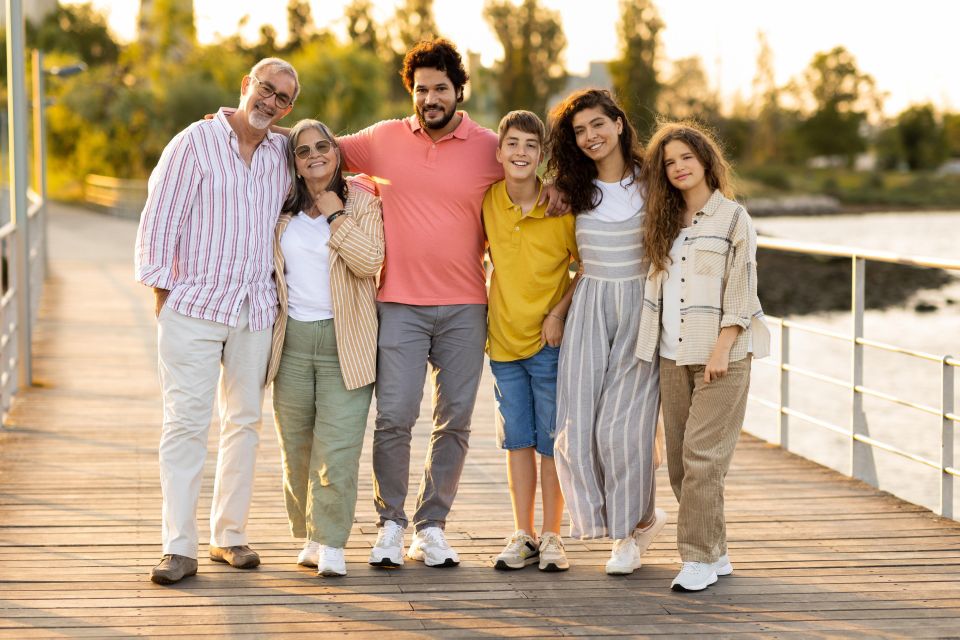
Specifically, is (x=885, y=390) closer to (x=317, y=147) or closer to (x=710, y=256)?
(x=710, y=256)

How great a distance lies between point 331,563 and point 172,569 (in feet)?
1.51

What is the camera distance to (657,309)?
393 centimetres

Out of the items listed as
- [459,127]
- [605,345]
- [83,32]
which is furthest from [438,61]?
[83,32]

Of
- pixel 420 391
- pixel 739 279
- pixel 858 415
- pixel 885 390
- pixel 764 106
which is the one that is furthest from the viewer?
pixel 764 106

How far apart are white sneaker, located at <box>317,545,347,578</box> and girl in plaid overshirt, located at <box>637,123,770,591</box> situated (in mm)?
989

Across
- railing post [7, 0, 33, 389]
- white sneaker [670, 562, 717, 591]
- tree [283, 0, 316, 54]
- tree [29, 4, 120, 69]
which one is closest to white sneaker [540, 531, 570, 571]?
white sneaker [670, 562, 717, 591]

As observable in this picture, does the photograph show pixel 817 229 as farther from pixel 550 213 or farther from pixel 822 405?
pixel 550 213

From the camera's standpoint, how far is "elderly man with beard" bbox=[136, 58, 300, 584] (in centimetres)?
389

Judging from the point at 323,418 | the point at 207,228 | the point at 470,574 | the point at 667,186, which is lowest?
the point at 470,574

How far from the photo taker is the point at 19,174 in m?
7.98

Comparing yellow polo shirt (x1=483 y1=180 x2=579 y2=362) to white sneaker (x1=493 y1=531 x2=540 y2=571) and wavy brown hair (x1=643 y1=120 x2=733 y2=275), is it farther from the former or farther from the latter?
white sneaker (x1=493 y1=531 x2=540 y2=571)

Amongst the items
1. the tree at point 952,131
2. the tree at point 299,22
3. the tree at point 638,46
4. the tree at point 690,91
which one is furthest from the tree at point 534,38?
the tree at point 952,131

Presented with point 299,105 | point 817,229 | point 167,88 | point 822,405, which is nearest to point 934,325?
point 822,405

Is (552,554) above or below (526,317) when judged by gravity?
below
